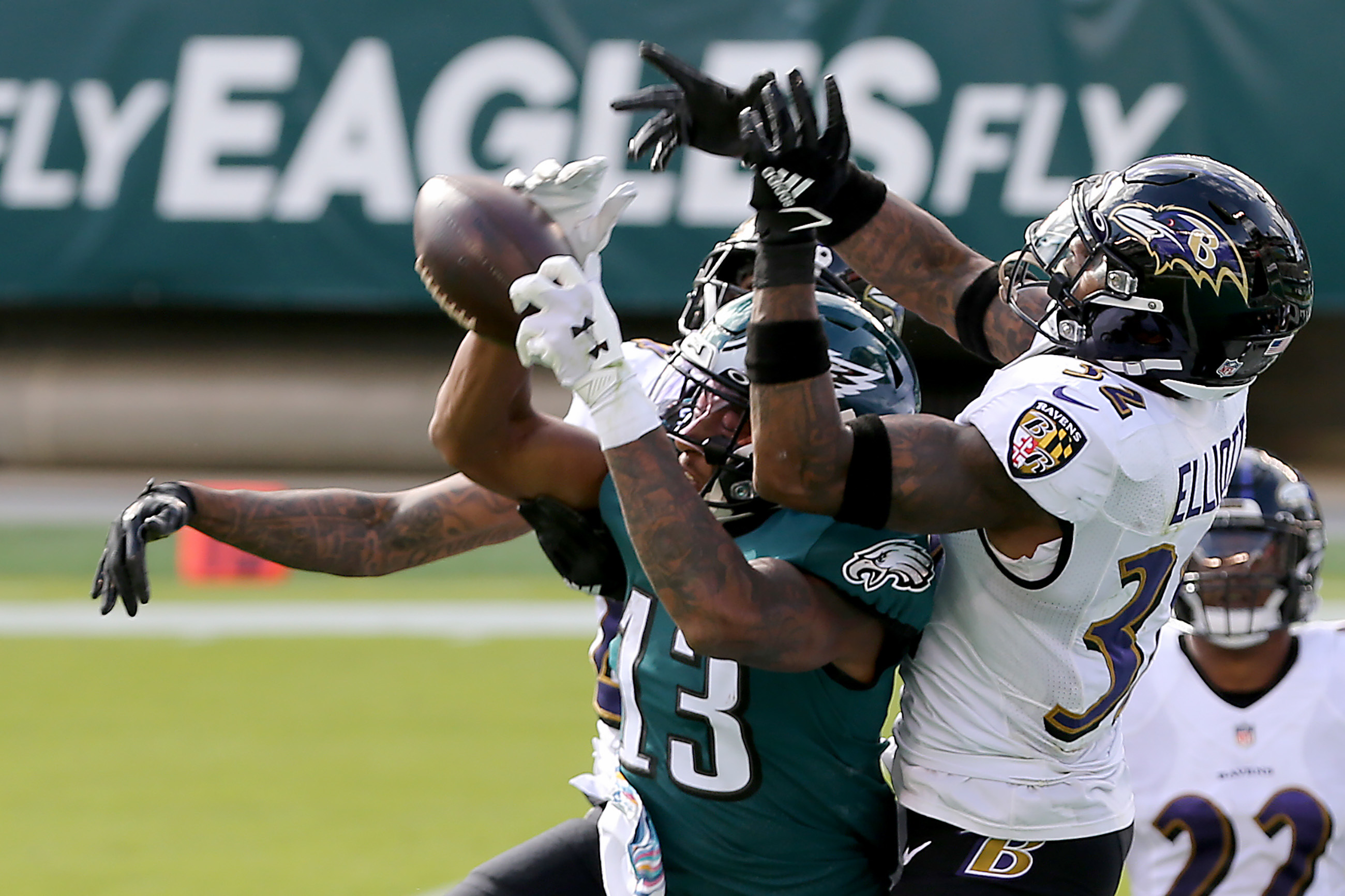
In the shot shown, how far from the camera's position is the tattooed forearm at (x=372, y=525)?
294cm

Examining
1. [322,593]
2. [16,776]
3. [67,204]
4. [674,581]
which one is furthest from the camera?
[67,204]

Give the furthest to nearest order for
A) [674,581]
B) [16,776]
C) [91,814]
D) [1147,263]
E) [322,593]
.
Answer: [322,593], [16,776], [91,814], [1147,263], [674,581]

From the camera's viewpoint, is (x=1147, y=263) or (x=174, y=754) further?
(x=174, y=754)

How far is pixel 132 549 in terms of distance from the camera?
257 cm

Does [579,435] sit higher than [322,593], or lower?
higher

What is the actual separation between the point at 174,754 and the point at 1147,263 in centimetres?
450

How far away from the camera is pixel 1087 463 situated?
2.25 metres

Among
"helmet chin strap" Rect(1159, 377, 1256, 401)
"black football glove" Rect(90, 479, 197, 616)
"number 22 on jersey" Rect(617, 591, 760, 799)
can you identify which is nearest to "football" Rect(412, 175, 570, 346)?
"number 22 on jersey" Rect(617, 591, 760, 799)

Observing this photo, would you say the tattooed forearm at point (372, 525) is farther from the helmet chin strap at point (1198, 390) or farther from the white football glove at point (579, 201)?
the helmet chin strap at point (1198, 390)

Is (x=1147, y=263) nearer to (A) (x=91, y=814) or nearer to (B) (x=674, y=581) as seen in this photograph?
(B) (x=674, y=581)

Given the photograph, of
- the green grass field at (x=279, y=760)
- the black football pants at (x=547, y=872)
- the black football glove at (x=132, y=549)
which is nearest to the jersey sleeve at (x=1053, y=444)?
the black football pants at (x=547, y=872)

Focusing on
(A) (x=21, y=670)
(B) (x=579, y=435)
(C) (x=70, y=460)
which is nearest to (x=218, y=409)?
(C) (x=70, y=460)

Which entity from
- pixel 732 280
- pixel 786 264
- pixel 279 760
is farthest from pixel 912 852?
pixel 279 760

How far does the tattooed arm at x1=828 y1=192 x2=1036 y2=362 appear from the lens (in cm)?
296
